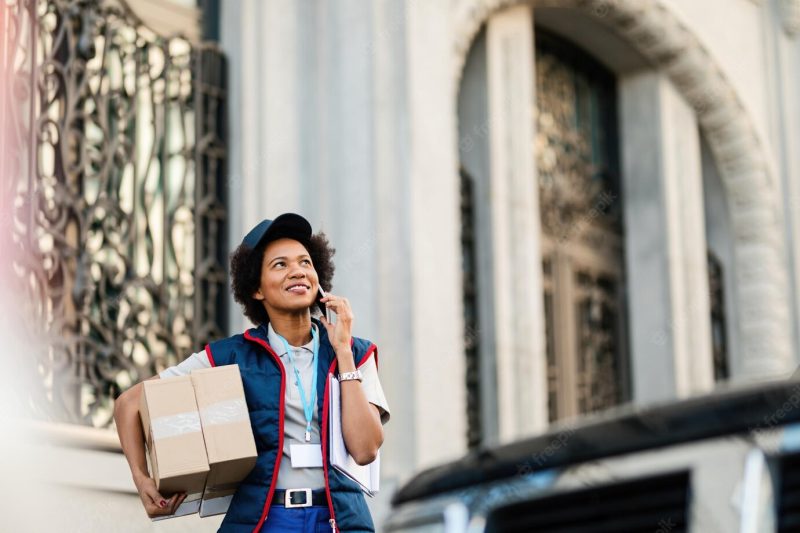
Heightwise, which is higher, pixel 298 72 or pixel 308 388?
pixel 298 72

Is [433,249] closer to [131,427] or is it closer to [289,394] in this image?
[289,394]

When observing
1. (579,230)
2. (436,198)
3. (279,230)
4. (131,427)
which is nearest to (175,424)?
(131,427)

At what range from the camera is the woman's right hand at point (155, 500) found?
10.2ft

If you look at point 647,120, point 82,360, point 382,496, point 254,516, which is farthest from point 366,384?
point 647,120

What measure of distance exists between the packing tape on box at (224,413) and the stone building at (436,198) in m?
2.46

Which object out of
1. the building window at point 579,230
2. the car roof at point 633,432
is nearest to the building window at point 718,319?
the building window at point 579,230

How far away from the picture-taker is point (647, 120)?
39.2 feet

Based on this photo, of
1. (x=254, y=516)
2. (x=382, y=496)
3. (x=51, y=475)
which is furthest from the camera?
(x=382, y=496)

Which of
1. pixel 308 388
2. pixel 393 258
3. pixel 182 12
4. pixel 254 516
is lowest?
pixel 254 516

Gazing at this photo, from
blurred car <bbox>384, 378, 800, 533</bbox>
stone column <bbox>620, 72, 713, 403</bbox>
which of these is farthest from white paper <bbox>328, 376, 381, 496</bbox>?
stone column <bbox>620, 72, 713, 403</bbox>

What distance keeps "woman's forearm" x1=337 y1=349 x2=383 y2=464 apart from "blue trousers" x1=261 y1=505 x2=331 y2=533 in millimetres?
164

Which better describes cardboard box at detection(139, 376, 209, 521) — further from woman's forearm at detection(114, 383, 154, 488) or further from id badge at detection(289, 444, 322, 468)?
id badge at detection(289, 444, 322, 468)

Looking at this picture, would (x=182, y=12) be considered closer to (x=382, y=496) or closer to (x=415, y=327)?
(x=415, y=327)

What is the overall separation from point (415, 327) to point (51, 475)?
2.70 m
